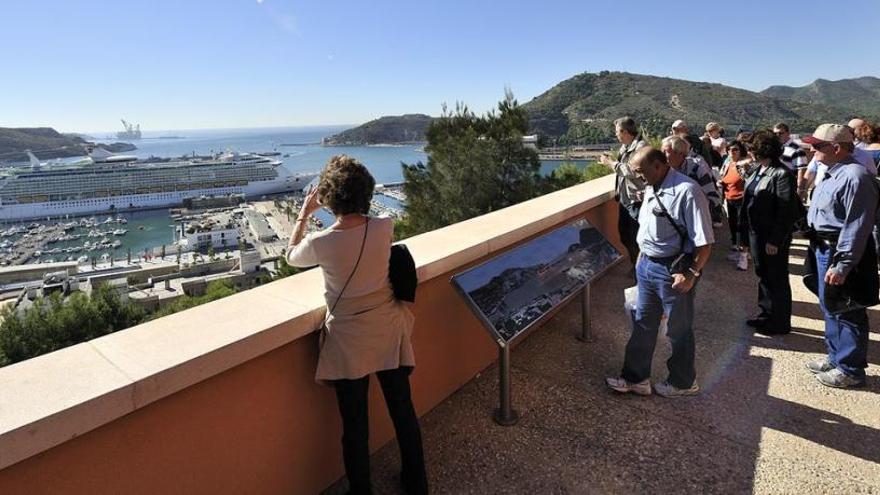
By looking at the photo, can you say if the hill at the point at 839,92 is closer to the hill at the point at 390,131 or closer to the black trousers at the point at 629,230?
the hill at the point at 390,131

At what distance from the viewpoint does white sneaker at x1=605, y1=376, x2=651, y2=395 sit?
104 inches

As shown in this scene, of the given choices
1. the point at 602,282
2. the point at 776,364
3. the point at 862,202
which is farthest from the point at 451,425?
the point at 602,282

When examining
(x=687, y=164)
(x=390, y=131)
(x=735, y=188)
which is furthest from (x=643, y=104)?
(x=687, y=164)

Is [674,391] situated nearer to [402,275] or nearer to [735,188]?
[402,275]

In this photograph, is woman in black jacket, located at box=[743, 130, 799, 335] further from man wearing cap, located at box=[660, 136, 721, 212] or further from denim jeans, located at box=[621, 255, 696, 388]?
denim jeans, located at box=[621, 255, 696, 388]

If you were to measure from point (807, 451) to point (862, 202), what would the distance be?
126cm

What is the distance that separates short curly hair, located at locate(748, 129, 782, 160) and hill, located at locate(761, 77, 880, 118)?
241ft

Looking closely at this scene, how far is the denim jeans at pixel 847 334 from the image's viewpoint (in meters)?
2.66

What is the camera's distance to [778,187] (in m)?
3.27

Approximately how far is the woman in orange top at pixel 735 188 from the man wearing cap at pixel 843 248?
2.31 m

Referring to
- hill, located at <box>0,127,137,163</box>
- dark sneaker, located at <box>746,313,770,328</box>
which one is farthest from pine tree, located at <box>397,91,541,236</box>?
hill, located at <box>0,127,137,163</box>

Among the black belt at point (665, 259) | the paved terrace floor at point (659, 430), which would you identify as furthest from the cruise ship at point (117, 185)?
the black belt at point (665, 259)

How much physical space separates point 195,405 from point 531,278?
5.57ft

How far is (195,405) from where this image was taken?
147cm
